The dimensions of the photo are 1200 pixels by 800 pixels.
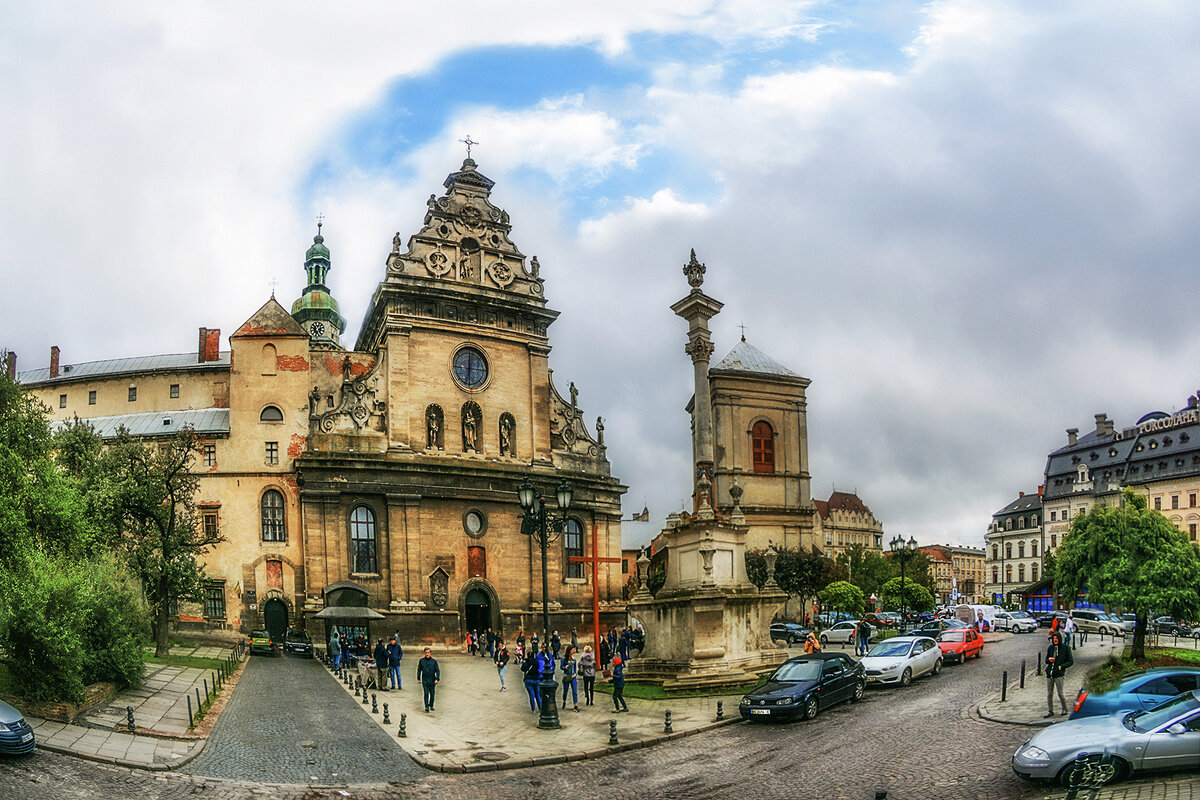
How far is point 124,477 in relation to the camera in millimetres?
34438

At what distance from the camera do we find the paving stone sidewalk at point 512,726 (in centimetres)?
1841

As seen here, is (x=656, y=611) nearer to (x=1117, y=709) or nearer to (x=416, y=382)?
(x=1117, y=709)

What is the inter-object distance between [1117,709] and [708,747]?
7.37m

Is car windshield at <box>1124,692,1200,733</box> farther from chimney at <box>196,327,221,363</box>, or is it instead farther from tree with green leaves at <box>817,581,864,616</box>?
chimney at <box>196,327,221,363</box>

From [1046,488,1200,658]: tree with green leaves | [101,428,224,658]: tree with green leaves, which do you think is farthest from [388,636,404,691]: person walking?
[1046,488,1200,658]: tree with green leaves

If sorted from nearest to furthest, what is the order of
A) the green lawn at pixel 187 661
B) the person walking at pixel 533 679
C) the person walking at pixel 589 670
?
1. the person walking at pixel 533 679
2. the person walking at pixel 589 670
3. the green lawn at pixel 187 661

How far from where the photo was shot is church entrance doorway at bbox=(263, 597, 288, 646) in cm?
4369

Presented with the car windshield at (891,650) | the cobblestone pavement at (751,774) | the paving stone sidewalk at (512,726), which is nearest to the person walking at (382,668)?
the paving stone sidewalk at (512,726)

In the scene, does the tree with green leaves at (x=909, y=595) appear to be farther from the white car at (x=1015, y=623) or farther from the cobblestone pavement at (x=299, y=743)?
the cobblestone pavement at (x=299, y=743)

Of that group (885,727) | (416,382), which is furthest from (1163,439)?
(885,727)

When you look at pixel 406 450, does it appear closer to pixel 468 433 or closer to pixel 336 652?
pixel 468 433

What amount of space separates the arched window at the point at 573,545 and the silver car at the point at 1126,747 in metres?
36.6

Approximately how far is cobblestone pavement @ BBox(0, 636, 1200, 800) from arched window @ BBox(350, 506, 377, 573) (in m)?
26.2

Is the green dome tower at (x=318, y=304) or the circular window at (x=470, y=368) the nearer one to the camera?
the circular window at (x=470, y=368)
